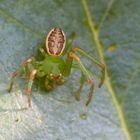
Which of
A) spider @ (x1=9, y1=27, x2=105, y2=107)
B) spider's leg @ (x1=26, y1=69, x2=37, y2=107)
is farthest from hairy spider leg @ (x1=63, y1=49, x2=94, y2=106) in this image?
spider's leg @ (x1=26, y1=69, x2=37, y2=107)

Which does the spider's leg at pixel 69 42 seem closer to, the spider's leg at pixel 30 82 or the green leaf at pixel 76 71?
the green leaf at pixel 76 71

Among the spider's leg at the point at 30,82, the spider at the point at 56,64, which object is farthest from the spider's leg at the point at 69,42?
the spider's leg at the point at 30,82

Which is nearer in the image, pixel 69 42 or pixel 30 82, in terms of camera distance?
pixel 30 82

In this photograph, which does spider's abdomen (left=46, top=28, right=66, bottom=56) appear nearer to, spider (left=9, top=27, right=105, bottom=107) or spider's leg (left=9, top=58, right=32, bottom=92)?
spider (left=9, top=27, right=105, bottom=107)

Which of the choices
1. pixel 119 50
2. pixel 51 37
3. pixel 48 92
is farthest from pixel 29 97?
pixel 119 50

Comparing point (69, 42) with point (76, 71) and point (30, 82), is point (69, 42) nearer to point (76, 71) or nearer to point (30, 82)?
point (76, 71)

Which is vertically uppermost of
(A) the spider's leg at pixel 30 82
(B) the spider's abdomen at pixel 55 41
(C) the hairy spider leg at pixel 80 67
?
(B) the spider's abdomen at pixel 55 41

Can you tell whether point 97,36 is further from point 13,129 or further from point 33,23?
point 13,129

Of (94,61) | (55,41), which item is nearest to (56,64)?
(55,41)
